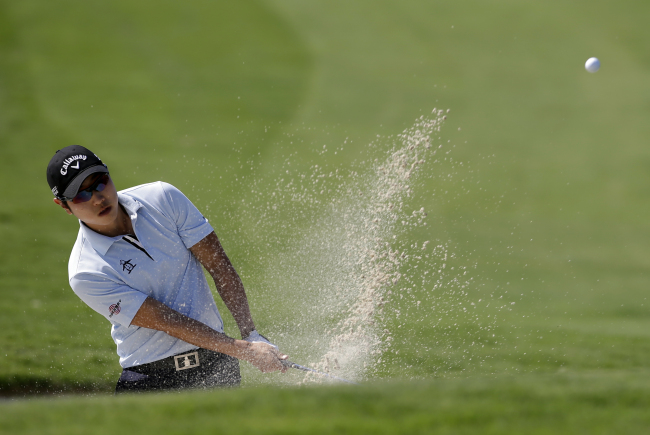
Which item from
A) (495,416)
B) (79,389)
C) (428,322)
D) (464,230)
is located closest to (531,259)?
(464,230)

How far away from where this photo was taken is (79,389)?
15.9ft

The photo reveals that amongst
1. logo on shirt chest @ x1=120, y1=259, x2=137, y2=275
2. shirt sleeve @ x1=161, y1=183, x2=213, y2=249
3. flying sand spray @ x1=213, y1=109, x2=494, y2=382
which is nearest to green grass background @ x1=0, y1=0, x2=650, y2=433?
flying sand spray @ x1=213, y1=109, x2=494, y2=382

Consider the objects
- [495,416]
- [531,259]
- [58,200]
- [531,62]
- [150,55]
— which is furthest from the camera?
[150,55]

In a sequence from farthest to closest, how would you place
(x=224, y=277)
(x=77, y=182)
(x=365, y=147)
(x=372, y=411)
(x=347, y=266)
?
(x=365, y=147) < (x=347, y=266) < (x=224, y=277) < (x=77, y=182) < (x=372, y=411)

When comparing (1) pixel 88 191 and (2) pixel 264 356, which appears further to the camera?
(2) pixel 264 356

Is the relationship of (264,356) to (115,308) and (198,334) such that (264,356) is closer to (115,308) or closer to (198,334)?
(198,334)

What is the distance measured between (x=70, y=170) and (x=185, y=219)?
0.66 m

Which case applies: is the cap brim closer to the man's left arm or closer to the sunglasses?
the sunglasses

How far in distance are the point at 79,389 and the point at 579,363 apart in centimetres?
427

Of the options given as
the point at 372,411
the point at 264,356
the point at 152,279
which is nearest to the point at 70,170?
the point at 152,279

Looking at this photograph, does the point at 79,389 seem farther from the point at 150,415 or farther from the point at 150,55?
the point at 150,55

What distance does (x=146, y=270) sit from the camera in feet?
10.4

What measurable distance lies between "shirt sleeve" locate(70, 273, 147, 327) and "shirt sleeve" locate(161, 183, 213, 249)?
1.46ft

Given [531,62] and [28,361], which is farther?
[531,62]
